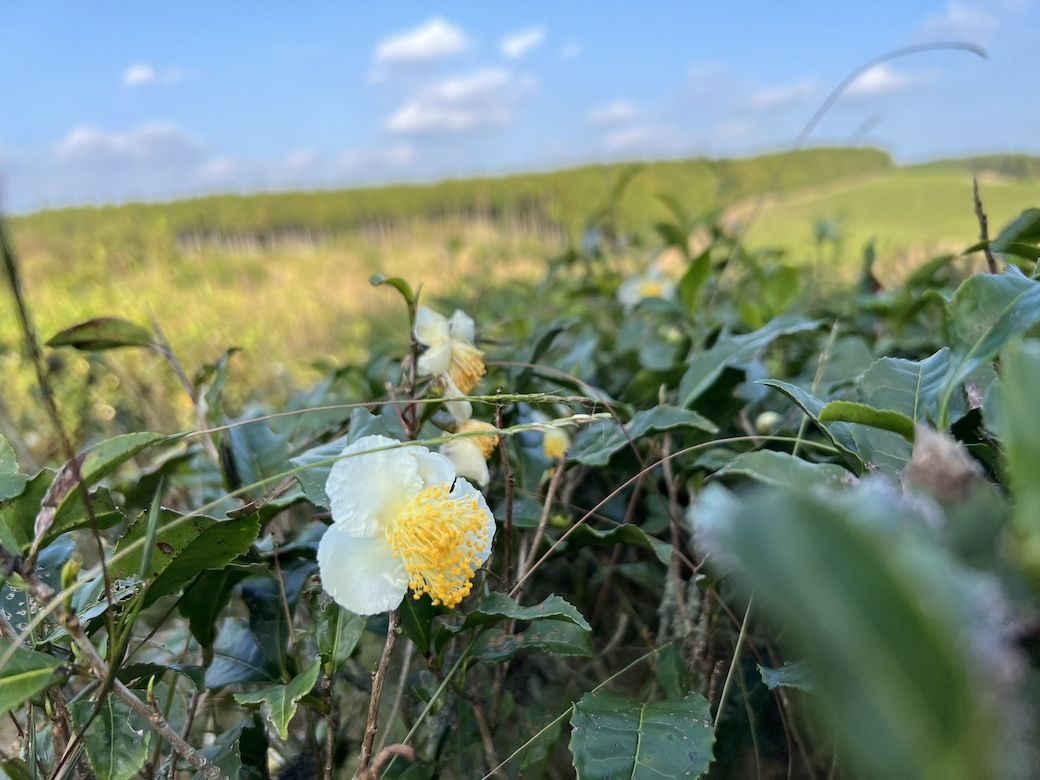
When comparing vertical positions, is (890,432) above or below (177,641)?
above

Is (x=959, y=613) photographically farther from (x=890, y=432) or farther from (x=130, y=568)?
(x=130, y=568)

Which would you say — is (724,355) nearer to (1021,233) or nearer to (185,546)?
(1021,233)

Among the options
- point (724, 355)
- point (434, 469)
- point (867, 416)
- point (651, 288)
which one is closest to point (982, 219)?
point (724, 355)

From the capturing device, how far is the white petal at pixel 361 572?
379 mm

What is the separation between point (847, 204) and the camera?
4.78 m

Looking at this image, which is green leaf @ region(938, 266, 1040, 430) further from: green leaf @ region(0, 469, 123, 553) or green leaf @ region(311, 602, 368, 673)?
green leaf @ region(0, 469, 123, 553)

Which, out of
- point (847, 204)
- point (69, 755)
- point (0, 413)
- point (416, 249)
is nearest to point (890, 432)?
point (69, 755)

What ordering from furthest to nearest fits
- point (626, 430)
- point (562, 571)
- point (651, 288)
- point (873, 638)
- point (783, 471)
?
point (651, 288), point (562, 571), point (626, 430), point (783, 471), point (873, 638)

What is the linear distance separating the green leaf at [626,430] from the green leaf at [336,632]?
7.2 inches

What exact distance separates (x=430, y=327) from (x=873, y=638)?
1.46 feet

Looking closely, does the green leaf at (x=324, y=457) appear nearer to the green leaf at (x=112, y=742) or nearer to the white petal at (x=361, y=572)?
the white petal at (x=361, y=572)

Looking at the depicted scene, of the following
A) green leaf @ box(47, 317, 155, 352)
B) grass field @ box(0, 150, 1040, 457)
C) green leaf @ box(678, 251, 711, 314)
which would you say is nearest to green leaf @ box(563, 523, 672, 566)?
grass field @ box(0, 150, 1040, 457)

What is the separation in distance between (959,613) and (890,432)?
0.20 meters

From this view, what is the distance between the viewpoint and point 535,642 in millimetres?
430
